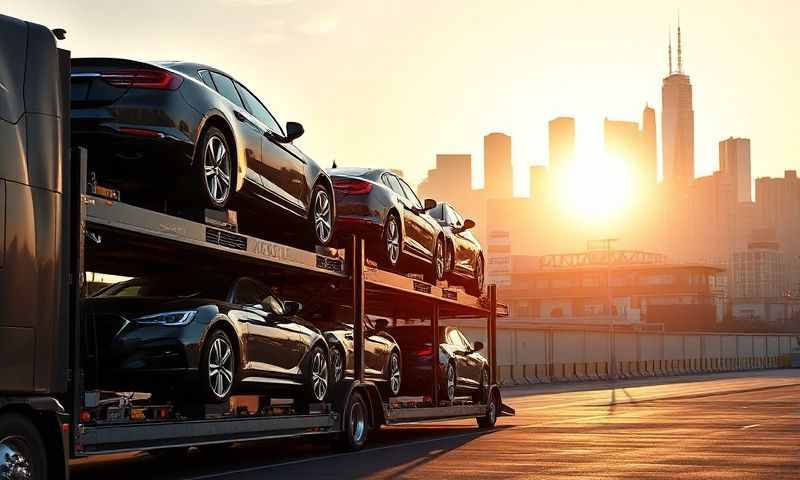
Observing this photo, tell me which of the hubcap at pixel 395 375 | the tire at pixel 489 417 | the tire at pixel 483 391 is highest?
the hubcap at pixel 395 375

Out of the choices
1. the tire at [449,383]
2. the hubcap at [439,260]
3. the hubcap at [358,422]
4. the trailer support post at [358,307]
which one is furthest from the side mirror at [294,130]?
the tire at [449,383]

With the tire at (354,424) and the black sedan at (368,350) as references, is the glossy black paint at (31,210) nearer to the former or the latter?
the black sedan at (368,350)

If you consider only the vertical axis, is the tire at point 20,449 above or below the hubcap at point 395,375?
below

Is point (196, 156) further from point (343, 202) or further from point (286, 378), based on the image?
point (343, 202)

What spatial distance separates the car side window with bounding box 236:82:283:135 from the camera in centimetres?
1224

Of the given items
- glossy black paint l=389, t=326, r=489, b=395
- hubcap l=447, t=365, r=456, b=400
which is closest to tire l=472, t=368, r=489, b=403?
glossy black paint l=389, t=326, r=489, b=395

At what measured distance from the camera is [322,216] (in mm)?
14203

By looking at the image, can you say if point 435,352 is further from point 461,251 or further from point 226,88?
point 226,88

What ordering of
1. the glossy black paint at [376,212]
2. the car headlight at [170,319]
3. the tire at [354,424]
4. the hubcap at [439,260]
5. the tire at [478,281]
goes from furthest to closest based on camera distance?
1. the tire at [478,281]
2. the hubcap at [439,260]
3. the glossy black paint at [376,212]
4. the tire at [354,424]
5. the car headlight at [170,319]

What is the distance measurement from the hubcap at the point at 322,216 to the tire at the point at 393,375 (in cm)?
363

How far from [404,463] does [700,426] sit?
9.70m

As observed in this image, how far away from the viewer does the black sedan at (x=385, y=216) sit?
15781mm

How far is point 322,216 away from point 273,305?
4.84ft

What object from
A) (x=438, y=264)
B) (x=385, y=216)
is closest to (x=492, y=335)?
(x=438, y=264)
